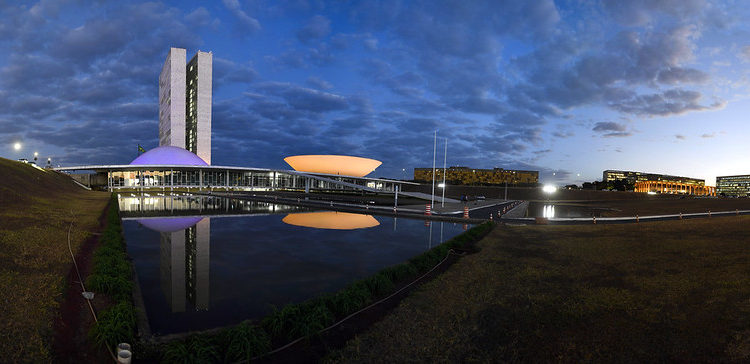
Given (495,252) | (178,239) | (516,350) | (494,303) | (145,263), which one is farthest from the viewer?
(178,239)

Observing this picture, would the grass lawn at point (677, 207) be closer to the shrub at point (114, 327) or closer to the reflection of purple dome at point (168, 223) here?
the reflection of purple dome at point (168, 223)

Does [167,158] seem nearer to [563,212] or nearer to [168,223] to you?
[168,223]

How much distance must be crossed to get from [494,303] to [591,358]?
8.74 ft

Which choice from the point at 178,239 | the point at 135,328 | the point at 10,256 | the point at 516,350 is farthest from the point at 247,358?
the point at 178,239

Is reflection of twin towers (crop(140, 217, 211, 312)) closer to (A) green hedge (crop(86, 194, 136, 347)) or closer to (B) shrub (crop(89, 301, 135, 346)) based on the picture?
(A) green hedge (crop(86, 194, 136, 347))

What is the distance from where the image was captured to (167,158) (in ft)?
285

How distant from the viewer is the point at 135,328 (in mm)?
6883

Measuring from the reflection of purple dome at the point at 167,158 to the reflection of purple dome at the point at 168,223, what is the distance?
223ft

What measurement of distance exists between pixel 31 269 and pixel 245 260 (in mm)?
6020

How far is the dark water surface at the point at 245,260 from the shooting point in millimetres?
8336

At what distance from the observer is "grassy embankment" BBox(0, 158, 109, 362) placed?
5973mm

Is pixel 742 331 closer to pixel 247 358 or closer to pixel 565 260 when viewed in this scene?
pixel 565 260

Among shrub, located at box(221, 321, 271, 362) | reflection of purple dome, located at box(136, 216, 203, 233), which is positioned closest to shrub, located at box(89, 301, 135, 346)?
shrub, located at box(221, 321, 271, 362)

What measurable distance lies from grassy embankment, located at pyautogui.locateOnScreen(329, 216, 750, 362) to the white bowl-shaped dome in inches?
3214
